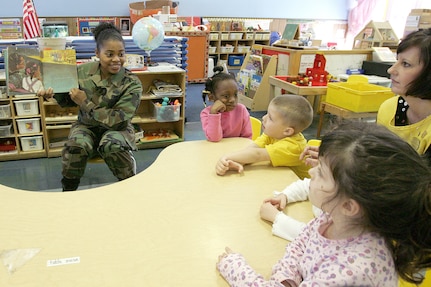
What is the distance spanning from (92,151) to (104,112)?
273mm

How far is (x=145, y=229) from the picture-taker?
43.8 inches

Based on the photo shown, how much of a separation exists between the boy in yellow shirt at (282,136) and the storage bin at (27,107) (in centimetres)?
241

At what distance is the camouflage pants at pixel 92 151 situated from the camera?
2.21 metres

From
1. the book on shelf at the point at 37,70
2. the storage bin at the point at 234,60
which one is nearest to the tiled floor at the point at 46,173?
the book on shelf at the point at 37,70

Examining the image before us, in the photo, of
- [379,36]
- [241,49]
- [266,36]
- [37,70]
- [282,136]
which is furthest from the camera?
[266,36]

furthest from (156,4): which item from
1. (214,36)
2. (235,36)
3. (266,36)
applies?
(266,36)

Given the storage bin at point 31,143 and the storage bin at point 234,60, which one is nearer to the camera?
the storage bin at point 31,143

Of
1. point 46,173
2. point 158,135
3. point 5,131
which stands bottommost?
point 46,173

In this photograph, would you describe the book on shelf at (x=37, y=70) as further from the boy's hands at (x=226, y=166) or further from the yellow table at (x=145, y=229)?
the boy's hands at (x=226, y=166)

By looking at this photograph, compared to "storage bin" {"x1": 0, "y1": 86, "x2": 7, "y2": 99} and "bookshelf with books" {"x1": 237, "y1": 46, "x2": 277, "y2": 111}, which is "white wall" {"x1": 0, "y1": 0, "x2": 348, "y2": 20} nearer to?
"bookshelf with books" {"x1": 237, "y1": 46, "x2": 277, "y2": 111}

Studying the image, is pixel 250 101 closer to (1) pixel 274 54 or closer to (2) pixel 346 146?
(1) pixel 274 54

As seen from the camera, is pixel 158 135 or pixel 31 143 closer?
pixel 31 143

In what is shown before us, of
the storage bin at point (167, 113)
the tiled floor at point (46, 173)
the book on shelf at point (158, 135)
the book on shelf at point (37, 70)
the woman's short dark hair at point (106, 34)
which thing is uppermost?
the woman's short dark hair at point (106, 34)

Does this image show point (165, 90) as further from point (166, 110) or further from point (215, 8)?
point (215, 8)
